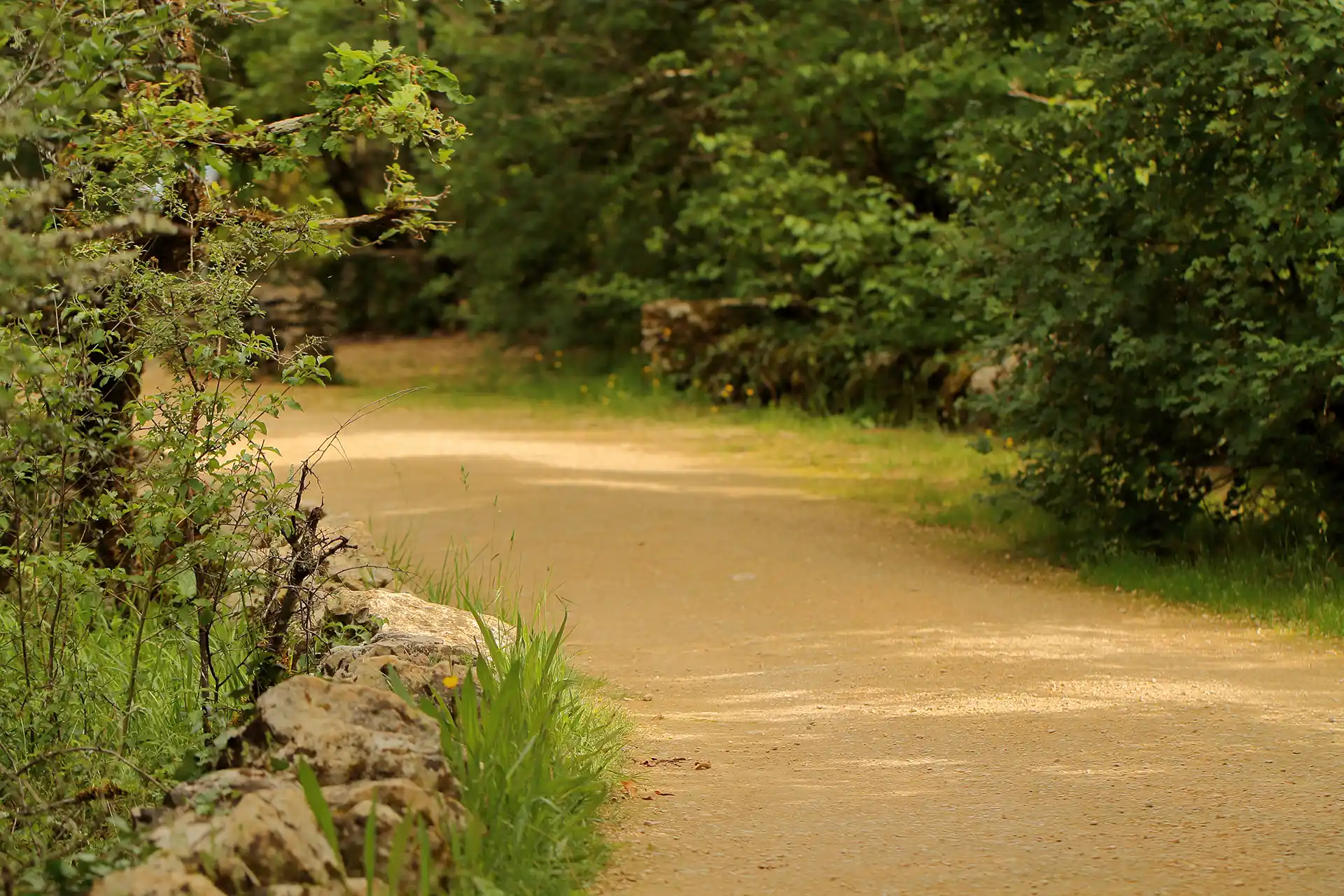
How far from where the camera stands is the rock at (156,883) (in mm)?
3473

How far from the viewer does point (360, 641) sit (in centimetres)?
567

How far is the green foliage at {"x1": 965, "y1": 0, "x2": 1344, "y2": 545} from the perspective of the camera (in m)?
8.26

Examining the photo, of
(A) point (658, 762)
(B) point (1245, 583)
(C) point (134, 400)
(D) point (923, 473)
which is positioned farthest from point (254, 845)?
(D) point (923, 473)

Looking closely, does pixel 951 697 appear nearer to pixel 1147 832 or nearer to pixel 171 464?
pixel 1147 832

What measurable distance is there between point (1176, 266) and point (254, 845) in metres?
6.90

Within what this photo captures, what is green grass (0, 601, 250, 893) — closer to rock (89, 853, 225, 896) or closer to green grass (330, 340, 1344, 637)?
rock (89, 853, 225, 896)

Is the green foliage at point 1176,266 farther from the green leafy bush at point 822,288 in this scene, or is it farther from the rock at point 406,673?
the green leafy bush at point 822,288

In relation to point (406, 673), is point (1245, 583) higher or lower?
lower

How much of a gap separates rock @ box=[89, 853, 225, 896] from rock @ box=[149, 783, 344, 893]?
0.16ft

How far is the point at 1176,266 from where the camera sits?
29.9 feet

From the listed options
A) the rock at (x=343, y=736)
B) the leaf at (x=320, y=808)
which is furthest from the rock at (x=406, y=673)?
the leaf at (x=320, y=808)

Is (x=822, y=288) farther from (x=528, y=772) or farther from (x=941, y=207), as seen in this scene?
(x=528, y=772)

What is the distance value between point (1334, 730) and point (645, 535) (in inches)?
200

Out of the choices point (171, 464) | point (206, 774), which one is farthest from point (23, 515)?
point (206, 774)
